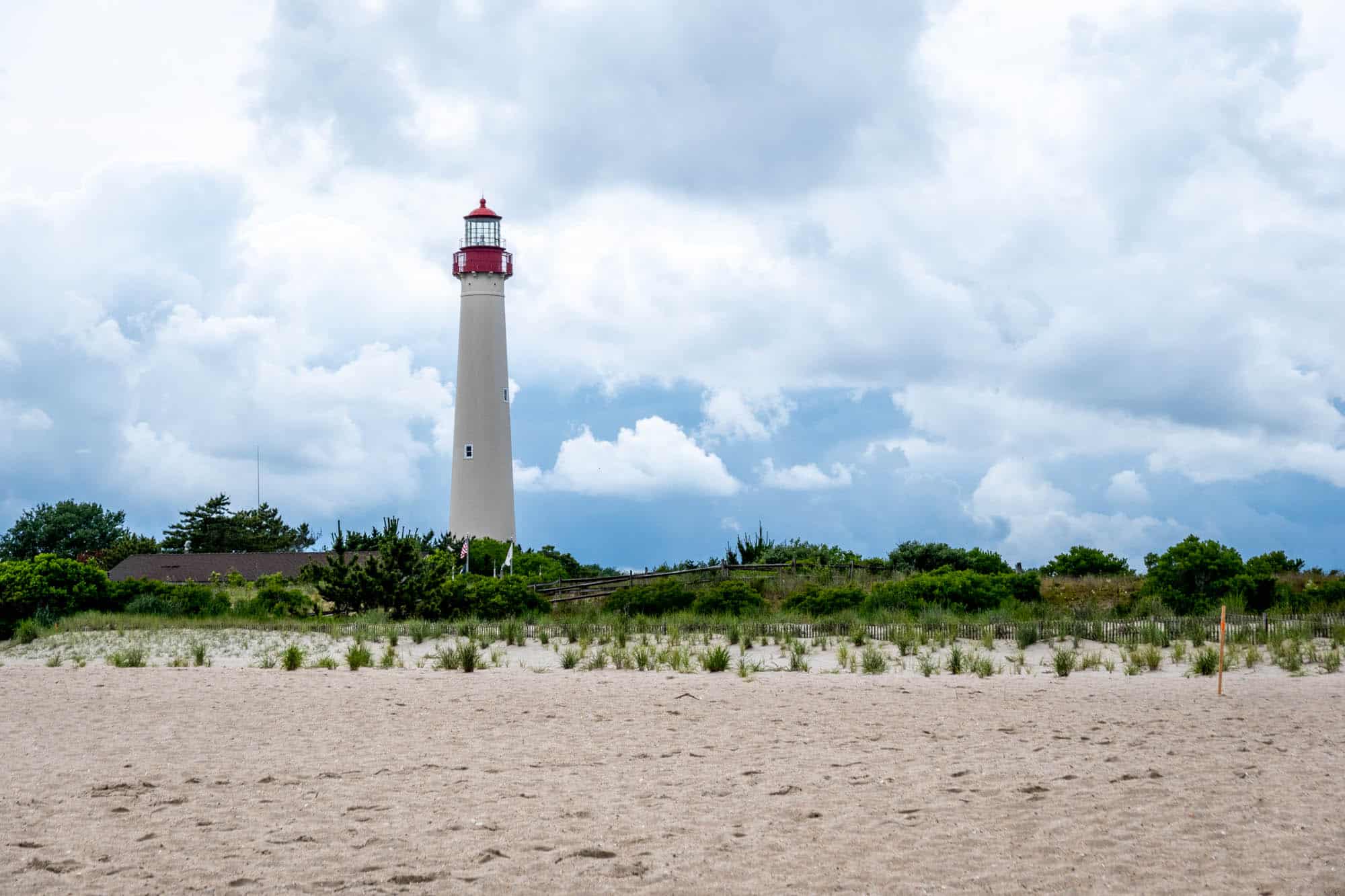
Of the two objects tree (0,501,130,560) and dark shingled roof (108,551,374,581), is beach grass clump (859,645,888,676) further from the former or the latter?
tree (0,501,130,560)

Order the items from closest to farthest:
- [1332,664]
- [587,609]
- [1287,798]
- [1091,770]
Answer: [1287,798]
[1091,770]
[1332,664]
[587,609]

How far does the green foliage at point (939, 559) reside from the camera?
3158 cm

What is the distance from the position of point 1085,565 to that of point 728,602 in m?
13.0

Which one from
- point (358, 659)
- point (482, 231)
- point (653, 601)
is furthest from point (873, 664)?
point (482, 231)

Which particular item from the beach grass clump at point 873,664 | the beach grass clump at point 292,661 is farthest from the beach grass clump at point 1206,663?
the beach grass clump at point 292,661

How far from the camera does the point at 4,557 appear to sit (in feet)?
203

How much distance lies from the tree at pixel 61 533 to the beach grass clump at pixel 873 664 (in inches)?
2166

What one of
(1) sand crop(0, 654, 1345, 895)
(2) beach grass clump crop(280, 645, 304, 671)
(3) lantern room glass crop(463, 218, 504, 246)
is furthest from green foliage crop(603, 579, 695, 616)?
(3) lantern room glass crop(463, 218, 504, 246)

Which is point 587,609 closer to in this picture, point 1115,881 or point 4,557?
point 1115,881

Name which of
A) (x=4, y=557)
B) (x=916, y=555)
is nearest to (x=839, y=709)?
(x=916, y=555)

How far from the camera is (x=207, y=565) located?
49125mm

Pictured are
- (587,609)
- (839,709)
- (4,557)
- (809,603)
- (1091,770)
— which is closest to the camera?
(1091,770)

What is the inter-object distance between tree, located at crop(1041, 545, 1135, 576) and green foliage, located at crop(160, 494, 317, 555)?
38545 mm

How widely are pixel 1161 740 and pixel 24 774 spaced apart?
30.6 feet
